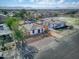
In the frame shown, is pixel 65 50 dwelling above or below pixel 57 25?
below

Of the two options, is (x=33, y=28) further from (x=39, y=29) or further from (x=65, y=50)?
(x=65, y=50)

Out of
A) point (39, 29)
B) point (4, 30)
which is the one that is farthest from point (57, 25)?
point (4, 30)

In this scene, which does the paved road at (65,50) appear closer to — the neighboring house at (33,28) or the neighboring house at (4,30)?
the neighboring house at (33,28)

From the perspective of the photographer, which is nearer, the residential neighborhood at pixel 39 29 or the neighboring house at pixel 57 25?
the residential neighborhood at pixel 39 29

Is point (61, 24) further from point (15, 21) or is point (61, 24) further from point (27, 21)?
point (15, 21)

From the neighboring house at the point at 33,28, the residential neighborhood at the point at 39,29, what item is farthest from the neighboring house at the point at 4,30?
the neighboring house at the point at 33,28

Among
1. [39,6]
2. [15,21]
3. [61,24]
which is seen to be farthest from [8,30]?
[61,24]
